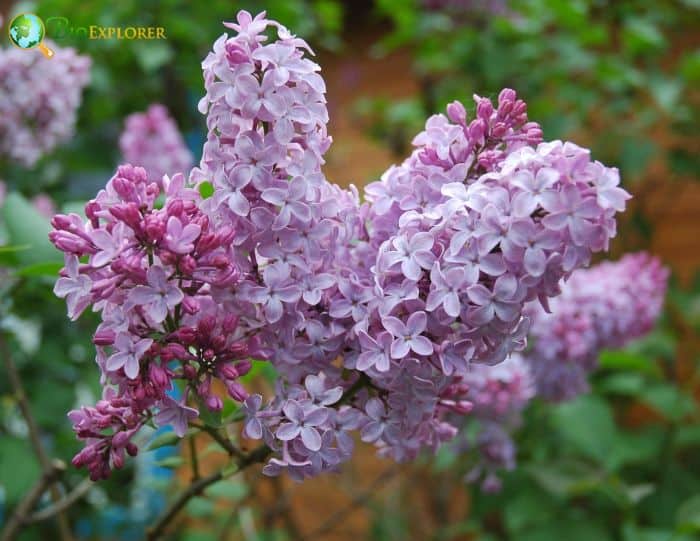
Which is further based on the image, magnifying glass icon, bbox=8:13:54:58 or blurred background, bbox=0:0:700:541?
blurred background, bbox=0:0:700:541

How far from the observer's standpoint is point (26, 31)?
1.15 m

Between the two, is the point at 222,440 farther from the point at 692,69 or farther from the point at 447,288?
the point at 692,69

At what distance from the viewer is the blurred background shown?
4.86 feet

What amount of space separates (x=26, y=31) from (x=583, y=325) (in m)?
0.84

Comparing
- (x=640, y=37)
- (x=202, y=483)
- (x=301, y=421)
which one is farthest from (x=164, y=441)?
→ (x=640, y=37)

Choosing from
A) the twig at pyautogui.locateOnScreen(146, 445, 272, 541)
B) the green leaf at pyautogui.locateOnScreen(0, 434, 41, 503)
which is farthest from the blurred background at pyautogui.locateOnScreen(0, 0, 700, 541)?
the twig at pyautogui.locateOnScreen(146, 445, 272, 541)

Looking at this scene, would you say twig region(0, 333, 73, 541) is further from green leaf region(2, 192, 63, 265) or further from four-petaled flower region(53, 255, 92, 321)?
four-petaled flower region(53, 255, 92, 321)

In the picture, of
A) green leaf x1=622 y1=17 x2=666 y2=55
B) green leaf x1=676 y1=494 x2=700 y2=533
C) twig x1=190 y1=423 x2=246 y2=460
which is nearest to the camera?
twig x1=190 y1=423 x2=246 y2=460

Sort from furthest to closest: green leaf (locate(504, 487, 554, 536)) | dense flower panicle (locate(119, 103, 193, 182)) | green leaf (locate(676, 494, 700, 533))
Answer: dense flower panicle (locate(119, 103, 193, 182))
green leaf (locate(504, 487, 554, 536))
green leaf (locate(676, 494, 700, 533))

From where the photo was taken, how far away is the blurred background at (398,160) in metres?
1.48

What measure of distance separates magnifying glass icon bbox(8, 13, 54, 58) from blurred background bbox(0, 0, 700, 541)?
0.18 ft

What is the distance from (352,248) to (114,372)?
0.20 m

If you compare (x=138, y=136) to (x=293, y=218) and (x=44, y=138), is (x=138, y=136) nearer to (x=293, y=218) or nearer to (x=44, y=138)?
(x=44, y=138)

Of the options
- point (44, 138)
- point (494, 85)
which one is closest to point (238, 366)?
point (44, 138)
